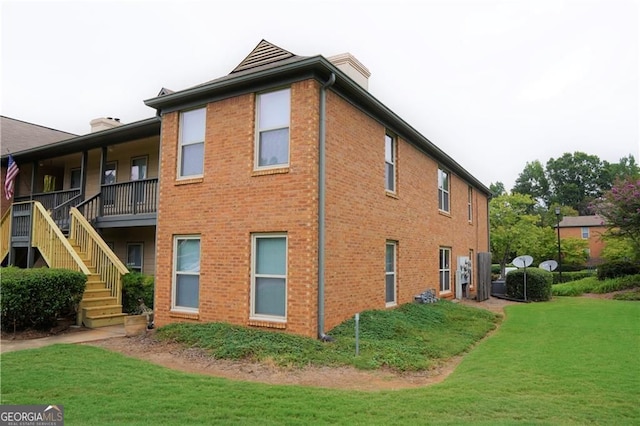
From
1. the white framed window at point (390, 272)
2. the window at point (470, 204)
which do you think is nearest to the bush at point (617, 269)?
the window at point (470, 204)

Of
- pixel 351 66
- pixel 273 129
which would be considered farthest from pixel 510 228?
pixel 273 129

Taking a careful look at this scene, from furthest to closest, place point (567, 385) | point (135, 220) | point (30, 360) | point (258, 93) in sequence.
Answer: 1. point (135, 220)
2. point (258, 93)
3. point (30, 360)
4. point (567, 385)

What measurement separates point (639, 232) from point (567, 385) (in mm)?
19999

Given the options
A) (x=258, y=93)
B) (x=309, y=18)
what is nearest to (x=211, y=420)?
(x=258, y=93)

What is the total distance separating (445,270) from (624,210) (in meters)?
11.5

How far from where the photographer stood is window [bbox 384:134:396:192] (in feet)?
40.5

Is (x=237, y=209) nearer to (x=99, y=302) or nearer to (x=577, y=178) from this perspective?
(x=99, y=302)

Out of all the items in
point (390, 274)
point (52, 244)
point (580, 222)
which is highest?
point (580, 222)

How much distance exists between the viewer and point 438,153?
15953 millimetres

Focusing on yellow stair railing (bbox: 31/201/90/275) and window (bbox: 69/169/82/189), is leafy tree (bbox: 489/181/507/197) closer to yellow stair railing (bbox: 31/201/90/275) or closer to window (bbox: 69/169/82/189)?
window (bbox: 69/169/82/189)

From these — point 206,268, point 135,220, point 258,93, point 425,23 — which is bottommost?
point 206,268

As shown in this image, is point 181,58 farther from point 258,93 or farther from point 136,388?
point 136,388

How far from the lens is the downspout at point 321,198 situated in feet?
28.7

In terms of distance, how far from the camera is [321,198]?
8.93m
